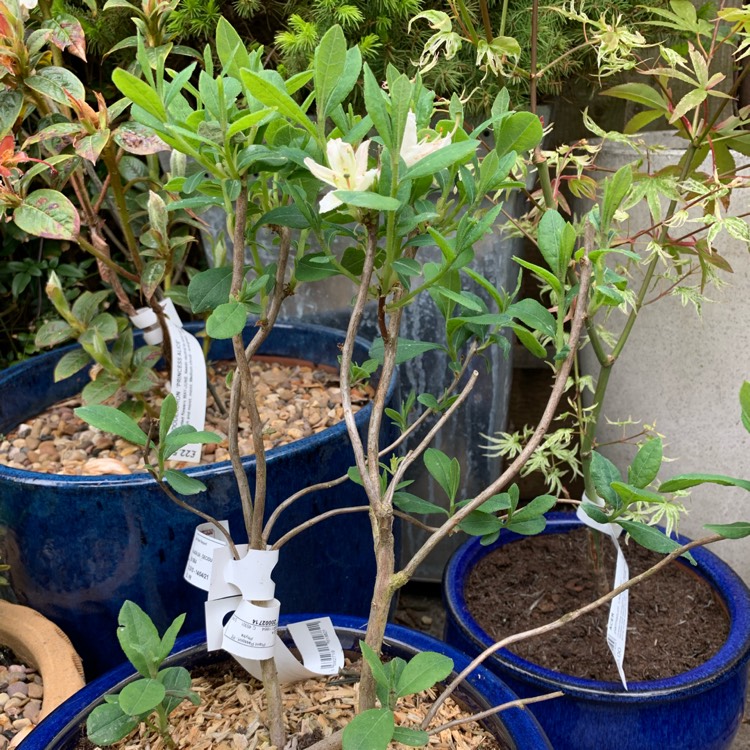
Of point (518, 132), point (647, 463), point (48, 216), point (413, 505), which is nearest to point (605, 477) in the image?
point (647, 463)

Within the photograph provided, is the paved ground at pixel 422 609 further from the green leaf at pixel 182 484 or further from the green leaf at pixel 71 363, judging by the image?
the green leaf at pixel 182 484

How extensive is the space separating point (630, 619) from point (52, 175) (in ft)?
3.05

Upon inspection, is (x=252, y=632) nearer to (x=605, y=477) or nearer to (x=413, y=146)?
(x=605, y=477)

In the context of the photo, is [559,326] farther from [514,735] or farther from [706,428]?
[706,428]

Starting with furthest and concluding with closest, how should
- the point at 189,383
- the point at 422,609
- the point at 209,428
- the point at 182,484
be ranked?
the point at 422,609 → the point at 209,428 → the point at 189,383 → the point at 182,484

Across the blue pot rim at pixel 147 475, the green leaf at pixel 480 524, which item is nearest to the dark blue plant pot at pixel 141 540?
the blue pot rim at pixel 147 475

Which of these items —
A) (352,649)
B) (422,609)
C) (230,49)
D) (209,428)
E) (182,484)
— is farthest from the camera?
(422,609)

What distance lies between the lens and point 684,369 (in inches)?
48.9

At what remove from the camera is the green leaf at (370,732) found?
0.53 metres

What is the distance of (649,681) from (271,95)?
756 mm

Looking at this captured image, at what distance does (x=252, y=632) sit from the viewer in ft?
2.32

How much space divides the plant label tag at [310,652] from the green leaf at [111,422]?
0.24m

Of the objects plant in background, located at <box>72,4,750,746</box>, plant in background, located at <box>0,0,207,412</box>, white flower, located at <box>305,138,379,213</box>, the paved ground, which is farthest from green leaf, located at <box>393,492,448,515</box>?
the paved ground

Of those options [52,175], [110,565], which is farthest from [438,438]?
[52,175]
